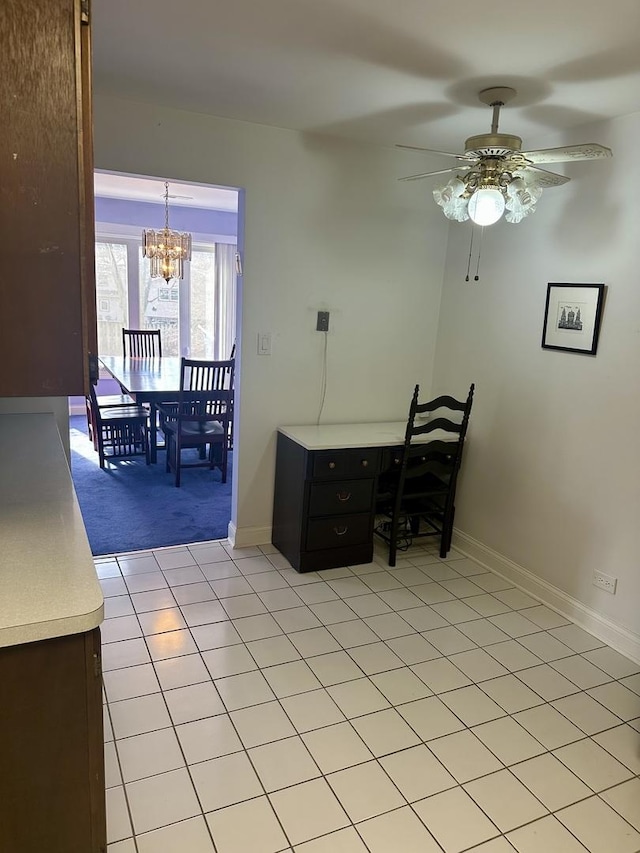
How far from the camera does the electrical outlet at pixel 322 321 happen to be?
10.9 ft

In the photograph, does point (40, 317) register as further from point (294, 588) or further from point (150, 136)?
point (294, 588)

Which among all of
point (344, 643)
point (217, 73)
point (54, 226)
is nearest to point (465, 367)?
point (344, 643)

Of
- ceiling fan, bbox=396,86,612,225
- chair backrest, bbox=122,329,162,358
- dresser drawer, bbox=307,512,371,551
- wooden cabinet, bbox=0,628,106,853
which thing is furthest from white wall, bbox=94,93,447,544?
chair backrest, bbox=122,329,162,358

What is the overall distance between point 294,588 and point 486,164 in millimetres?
2122

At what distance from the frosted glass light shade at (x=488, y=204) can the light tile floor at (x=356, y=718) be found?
180 centimetres

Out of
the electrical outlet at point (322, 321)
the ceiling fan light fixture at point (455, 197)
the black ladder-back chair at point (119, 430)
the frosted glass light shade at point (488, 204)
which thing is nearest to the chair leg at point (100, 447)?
the black ladder-back chair at point (119, 430)

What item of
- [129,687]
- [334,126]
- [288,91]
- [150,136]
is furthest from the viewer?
[334,126]

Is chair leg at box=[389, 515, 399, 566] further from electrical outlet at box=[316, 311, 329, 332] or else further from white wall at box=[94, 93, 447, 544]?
electrical outlet at box=[316, 311, 329, 332]

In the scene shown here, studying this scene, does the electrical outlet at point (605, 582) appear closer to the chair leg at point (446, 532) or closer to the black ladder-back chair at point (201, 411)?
the chair leg at point (446, 532)

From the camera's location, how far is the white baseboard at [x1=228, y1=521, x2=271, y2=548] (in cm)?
338

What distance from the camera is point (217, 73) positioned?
2232 millimetres

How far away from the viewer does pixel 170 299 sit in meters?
6.76

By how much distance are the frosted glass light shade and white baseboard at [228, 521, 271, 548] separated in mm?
2113

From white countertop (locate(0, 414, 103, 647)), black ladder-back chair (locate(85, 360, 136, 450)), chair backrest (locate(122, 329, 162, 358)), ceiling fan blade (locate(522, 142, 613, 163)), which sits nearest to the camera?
white countertop (locate(0, 414, 103, 647))
